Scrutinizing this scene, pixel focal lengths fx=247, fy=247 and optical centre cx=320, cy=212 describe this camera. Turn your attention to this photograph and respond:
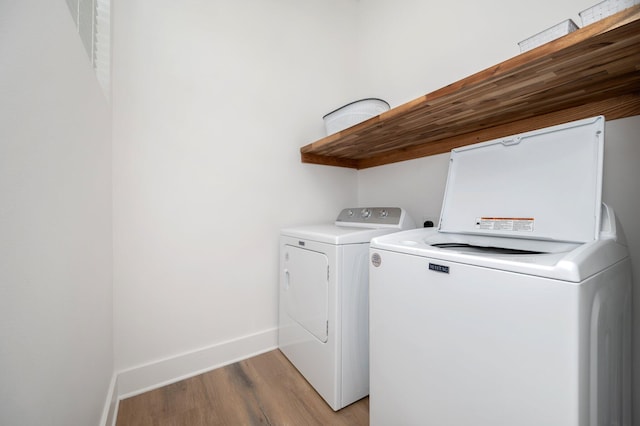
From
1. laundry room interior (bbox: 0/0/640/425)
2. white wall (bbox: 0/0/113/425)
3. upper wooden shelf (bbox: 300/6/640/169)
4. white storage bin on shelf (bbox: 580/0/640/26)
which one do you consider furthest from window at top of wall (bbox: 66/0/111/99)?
white storage bin on shelf (bbox: 580/0/640/26)

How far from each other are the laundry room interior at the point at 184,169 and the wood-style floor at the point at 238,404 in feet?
0.37

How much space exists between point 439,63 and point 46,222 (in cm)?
208

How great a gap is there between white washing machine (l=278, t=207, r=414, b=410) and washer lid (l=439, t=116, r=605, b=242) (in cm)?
41

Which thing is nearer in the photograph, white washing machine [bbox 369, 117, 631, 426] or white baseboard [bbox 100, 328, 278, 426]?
white washing machine [bbox 369, 117, 631, 426]

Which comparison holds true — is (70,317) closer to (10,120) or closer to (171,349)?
(10,120)

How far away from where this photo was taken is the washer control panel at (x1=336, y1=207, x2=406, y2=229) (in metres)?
1.54

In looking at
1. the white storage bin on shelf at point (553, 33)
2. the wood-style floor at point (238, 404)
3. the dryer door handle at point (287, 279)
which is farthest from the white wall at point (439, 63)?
the wood-style floor at point (238, 404)

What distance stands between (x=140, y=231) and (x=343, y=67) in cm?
211

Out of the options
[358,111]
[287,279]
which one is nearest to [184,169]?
[287,279]

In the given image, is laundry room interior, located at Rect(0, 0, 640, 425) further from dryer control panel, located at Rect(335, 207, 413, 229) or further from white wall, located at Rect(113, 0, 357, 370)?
dryer control panel, located at Rect(335, 207, 413, 229)

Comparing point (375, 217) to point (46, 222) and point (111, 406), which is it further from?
point (111, 406)

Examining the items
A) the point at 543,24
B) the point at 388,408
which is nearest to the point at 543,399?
the point at 388,408

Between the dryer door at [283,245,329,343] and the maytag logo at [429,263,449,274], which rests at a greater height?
the maytag logo at [429,263,449,274]

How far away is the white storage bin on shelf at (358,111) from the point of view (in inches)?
63.8
